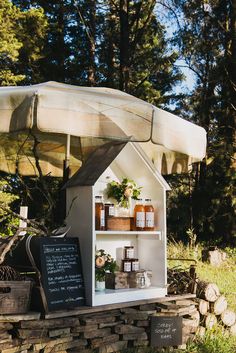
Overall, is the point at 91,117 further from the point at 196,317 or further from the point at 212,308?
the point at 212,308

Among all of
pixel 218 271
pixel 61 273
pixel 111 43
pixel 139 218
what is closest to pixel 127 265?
pixel 139 218

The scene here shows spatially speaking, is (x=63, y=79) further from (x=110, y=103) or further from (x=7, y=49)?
(x=110, y=103)

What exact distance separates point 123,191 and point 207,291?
153cm

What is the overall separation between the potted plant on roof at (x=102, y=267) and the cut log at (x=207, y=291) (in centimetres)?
116

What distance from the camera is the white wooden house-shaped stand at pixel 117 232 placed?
4.50 meters

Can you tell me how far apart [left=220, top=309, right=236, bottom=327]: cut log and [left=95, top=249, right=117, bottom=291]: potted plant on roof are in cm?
159

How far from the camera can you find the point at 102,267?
15.9 feet

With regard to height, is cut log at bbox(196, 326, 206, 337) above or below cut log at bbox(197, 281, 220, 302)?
below

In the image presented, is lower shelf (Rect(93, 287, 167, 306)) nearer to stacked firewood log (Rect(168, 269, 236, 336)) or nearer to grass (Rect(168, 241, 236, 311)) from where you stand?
stacked firewood log (Rect(168, 269, 236, 336))

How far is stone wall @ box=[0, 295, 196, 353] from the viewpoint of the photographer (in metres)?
3.93

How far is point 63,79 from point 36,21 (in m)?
4.03

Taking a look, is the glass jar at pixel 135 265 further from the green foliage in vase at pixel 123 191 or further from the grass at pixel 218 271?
the grass at pixel 218 271

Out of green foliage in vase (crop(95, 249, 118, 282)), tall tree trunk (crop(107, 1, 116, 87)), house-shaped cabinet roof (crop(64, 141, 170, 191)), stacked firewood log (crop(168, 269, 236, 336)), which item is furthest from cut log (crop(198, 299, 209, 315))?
tall tree trunk (crop(107, 1, 116, 87))

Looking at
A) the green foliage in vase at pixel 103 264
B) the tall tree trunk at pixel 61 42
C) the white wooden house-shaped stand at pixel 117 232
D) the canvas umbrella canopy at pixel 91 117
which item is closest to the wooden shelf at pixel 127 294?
the white wooden house-shaped stand at pixel 117 232
